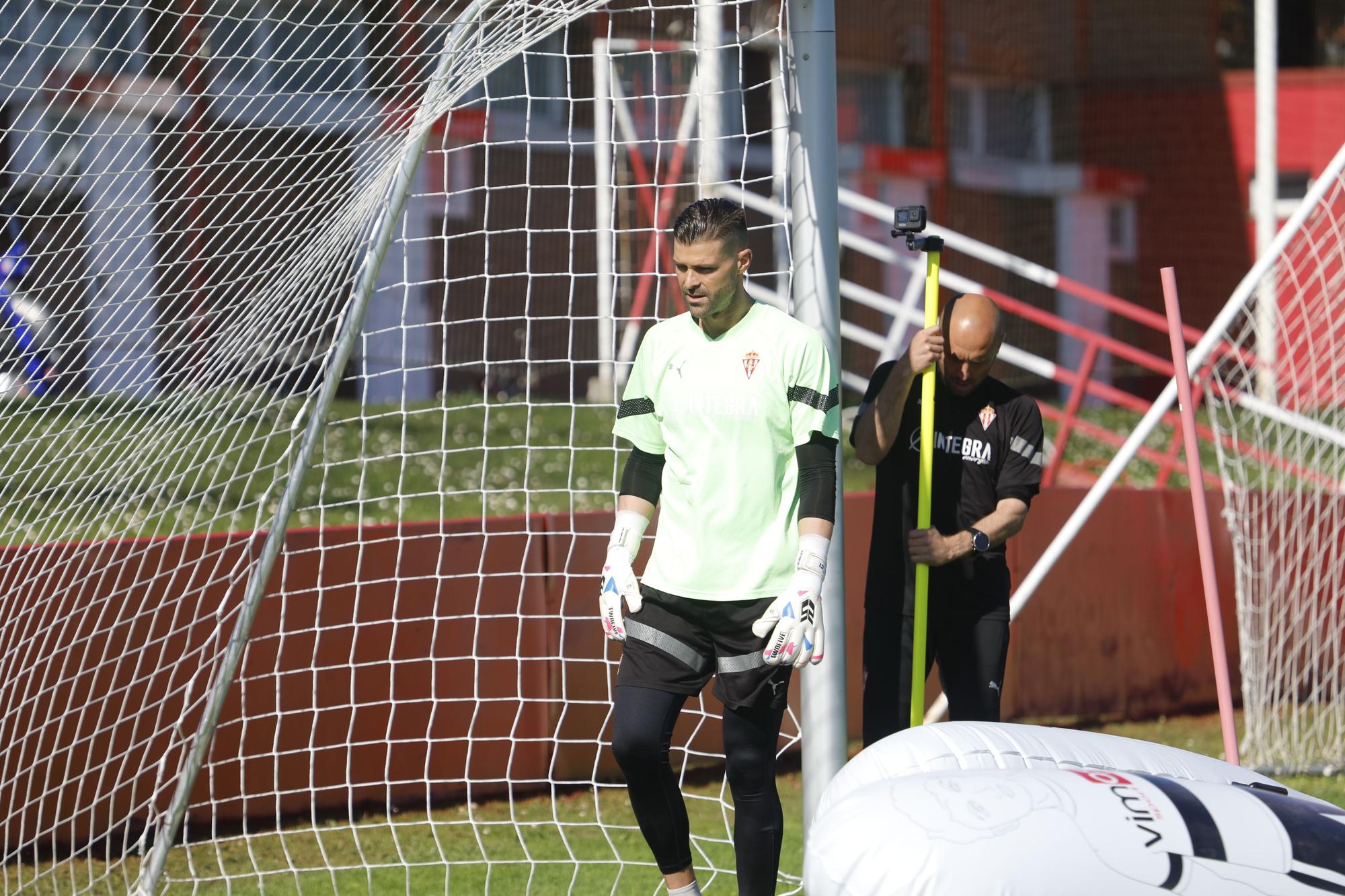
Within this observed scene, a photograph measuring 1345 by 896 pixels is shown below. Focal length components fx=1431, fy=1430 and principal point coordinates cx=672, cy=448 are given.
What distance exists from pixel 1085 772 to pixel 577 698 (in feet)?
10.6

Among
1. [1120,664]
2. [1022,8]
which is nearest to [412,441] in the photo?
[1120,664]

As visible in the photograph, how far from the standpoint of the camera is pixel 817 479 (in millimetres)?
3389

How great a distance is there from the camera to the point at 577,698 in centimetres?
577

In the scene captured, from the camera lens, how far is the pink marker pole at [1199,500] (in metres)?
4.16

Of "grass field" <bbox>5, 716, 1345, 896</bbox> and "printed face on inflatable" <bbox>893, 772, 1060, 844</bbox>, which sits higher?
"printed face on inflatable" <bbox>893, 772, 1060, 844</bbox>

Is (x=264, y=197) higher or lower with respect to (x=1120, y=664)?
higher

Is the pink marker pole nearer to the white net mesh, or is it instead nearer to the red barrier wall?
the red barrier wall

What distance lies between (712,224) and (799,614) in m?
0.94

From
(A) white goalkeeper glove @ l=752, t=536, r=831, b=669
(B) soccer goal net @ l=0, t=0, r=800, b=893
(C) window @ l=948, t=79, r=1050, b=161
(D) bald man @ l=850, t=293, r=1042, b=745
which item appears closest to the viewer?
(A) white goalkeeper glove @ l=752, t=536, r=831, b=669

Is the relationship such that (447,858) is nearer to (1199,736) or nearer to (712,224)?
(712,224)

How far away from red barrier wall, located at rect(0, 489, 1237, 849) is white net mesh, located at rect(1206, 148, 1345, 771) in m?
1.80

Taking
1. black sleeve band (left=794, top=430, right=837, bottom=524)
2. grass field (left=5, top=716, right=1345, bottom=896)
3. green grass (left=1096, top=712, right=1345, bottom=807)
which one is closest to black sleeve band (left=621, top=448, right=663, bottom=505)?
black sleeve band (left=794, top=430, right=837, bottom=524)

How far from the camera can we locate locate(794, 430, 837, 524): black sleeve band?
3.39 meters

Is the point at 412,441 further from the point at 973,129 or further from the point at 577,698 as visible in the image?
the point at 973,129
